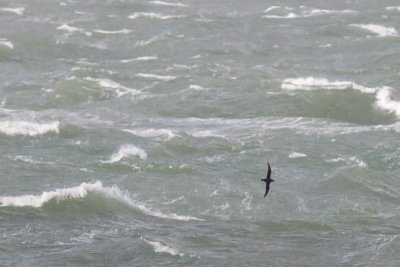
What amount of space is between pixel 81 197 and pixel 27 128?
23.5ft

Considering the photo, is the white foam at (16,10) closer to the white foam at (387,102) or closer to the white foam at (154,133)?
the white foam at (387,102)

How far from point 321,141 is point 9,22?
26069mm

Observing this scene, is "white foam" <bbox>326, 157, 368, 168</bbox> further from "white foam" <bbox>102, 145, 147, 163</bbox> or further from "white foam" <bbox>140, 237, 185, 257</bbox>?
"white foam" <bbox>140, 237, 185, 257</bbox>

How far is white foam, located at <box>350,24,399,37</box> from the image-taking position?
49091 millimetres

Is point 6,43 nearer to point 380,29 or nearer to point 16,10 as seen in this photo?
point 16,10

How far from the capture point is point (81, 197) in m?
25.5

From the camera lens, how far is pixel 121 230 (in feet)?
76.4

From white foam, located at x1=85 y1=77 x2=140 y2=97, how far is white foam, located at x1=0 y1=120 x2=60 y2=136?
237 inches

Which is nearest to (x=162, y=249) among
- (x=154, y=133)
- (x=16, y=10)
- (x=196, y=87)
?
(x=154, y=133)

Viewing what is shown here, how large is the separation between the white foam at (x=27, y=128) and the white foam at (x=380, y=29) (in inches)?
841

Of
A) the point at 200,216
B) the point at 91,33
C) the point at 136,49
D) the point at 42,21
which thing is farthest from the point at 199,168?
the point at 42,21

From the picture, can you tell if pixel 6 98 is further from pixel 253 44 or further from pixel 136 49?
pixel 253 44

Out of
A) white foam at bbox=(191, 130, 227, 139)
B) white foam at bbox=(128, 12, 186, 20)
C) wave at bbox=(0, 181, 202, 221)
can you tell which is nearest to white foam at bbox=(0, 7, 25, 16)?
white foam at bbox=(128, 12, 186, 20)

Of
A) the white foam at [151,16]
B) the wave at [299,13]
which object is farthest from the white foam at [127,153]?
the wave at [299,13]
